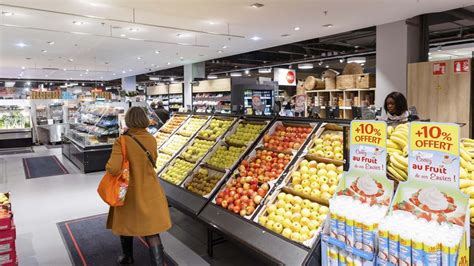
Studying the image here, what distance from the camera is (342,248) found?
6.59 feet

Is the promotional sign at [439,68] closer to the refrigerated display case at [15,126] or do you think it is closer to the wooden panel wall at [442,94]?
the wooden panel wall at [442,94]

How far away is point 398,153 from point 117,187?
2.27 metres

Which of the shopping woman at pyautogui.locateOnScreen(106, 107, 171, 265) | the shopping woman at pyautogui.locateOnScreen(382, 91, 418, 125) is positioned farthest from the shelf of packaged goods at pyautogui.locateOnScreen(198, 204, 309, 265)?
the shopping woman at pyautogui.locateOnScreen(382, 91, 418, 125)

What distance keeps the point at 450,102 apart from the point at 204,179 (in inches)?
200

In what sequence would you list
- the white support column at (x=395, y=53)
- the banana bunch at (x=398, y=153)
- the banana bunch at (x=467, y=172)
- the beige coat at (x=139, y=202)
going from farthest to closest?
the white support column at (x=395, y=53), the beige coat at (x=139, y=202), the banana bunch at (x=398, y=153), the banana bunch at (x=467, y=172)

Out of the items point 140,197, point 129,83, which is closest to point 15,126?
point 129,83

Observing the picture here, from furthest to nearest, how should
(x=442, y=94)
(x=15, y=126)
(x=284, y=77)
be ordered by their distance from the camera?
(x=15, y=126) → (x=284, y=77) → (x=442, y=94)

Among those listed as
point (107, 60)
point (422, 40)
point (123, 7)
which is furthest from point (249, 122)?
point (107, 60)

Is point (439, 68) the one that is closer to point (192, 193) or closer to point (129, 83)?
point (192, 193)

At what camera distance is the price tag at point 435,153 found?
1685mm

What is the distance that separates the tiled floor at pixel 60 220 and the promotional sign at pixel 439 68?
5.33 m

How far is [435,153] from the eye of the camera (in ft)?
5.72

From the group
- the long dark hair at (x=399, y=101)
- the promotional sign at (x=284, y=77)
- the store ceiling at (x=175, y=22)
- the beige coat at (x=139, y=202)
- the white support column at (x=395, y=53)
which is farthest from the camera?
the promotional sign at (x=284, y=77)

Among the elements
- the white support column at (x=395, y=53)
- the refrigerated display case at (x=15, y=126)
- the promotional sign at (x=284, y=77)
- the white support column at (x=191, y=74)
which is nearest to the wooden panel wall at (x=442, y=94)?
the white support column at (x=395, y=53)
